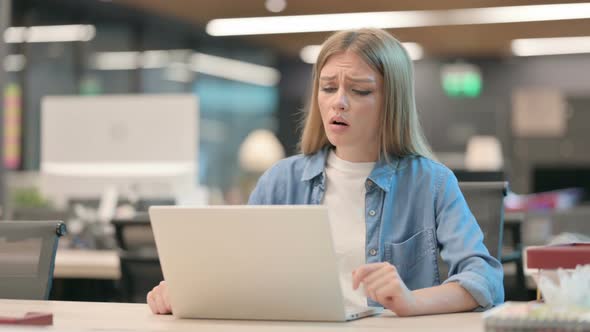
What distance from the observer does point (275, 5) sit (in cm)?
1032

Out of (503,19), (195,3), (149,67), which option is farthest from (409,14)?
(149,67)

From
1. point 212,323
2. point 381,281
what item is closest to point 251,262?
point 212,323

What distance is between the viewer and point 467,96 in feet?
45.6

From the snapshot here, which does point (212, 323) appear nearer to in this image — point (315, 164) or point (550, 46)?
point (315, 164)

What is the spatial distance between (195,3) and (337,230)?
851 cm

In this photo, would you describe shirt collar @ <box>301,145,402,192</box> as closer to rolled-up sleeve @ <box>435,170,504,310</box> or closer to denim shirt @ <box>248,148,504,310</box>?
denim shirt @ <box>248,148,504,310</box>

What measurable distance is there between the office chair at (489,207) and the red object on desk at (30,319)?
1.57m

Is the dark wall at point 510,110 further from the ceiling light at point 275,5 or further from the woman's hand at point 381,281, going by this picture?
the woman's hand at point 381,281

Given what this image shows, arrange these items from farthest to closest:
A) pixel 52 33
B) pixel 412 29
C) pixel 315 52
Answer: pixel 315 52, pixel 412 29, pixel 52 33

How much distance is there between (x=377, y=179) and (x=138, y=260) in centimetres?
184

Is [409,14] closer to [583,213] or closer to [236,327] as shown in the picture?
[583,213]

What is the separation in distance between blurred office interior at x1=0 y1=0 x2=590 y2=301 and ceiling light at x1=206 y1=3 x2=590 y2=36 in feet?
0.11

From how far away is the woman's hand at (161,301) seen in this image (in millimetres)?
2049

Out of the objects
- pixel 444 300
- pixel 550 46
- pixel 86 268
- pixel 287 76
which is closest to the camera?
pixel 444 300
